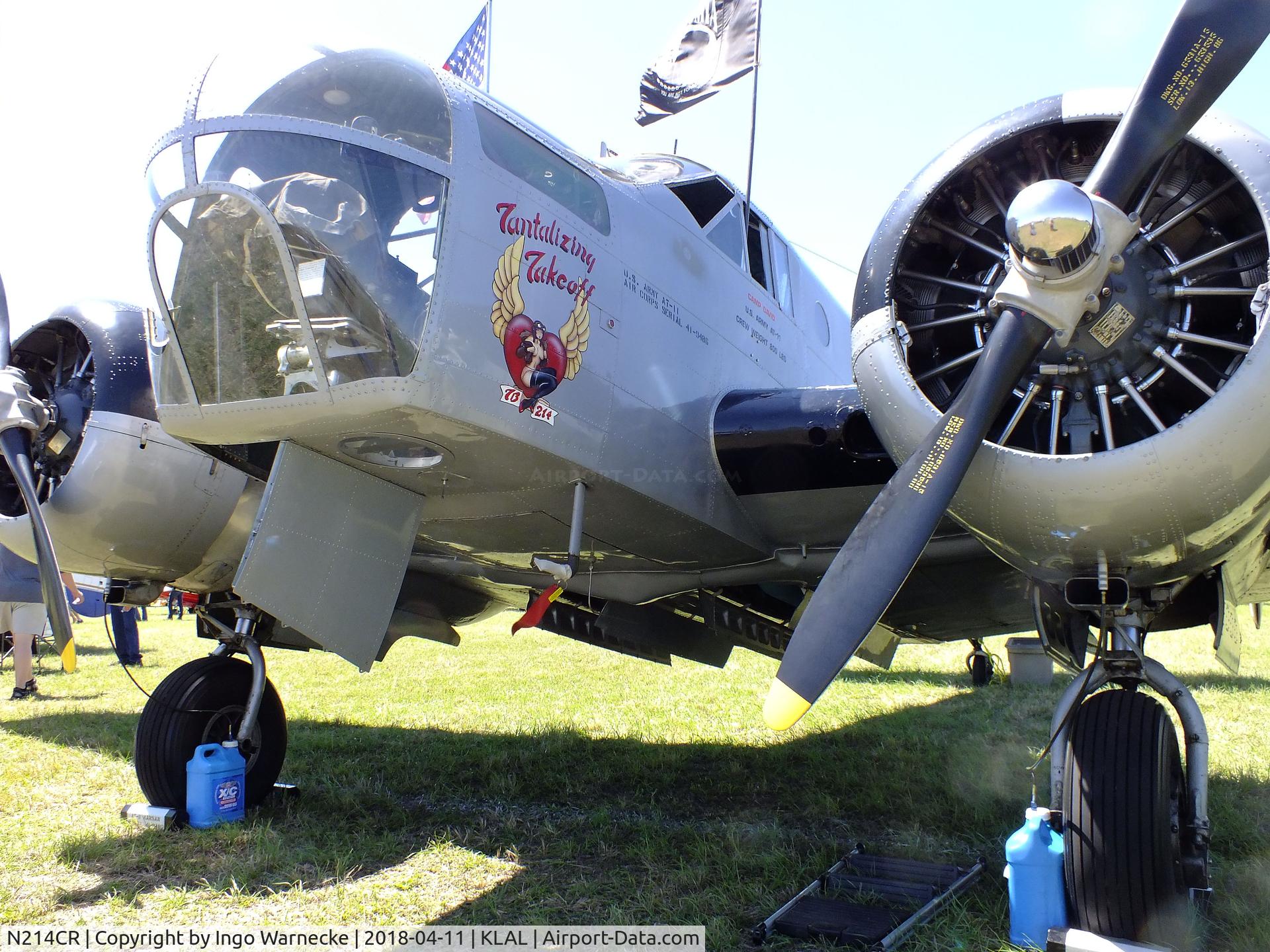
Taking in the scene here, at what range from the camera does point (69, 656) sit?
16.7 ft

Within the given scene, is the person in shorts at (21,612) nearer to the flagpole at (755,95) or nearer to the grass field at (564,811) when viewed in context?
the grass field at (564,811)

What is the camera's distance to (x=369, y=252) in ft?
12.4

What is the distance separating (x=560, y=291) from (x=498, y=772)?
393 cm

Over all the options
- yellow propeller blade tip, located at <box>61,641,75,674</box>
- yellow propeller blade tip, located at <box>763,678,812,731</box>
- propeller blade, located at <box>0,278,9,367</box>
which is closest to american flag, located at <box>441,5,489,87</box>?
propeller blade, located at <box>0,278,9,367</box>

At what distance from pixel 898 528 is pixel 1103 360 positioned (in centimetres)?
99

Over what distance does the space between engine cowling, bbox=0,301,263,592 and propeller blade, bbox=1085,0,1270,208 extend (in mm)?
5316

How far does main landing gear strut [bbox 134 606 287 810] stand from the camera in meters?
5.58

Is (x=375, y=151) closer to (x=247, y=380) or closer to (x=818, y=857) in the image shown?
(x=247, y=380)

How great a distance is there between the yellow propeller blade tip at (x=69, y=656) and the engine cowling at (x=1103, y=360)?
427cm

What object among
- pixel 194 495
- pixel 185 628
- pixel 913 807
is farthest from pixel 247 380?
pixel 185 628

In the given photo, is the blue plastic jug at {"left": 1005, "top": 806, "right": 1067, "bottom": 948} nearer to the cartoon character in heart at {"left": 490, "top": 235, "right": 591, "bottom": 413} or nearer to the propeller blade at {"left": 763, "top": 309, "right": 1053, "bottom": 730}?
the propeller blade at {"left": 763, "top": 309, "right": 1053, "bottom": 730}

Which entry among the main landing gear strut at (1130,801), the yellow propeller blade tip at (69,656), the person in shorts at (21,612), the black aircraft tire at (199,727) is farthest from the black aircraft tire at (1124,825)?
the person in shorts at (21,612)

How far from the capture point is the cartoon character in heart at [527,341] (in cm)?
404

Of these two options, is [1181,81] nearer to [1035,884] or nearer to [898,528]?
[898,528]
